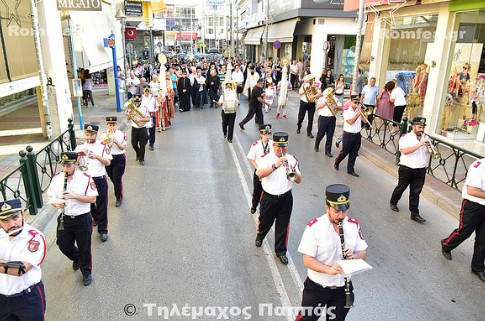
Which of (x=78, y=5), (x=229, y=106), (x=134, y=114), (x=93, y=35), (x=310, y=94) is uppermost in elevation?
(x=78, y=5)

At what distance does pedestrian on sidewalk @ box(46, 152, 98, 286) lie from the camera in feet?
15.3

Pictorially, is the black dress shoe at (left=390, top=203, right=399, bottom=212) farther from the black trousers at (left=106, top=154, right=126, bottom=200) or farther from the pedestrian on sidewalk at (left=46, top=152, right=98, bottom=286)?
the pedestrian on sidewalk at (left=46, top=152, right=98, bottom=286)

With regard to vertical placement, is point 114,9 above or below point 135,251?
above

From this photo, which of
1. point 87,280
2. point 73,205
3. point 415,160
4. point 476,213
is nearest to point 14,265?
point 73,205

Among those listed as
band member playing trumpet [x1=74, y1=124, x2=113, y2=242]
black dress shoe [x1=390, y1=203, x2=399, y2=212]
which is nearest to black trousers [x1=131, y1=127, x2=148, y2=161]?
band member playing trumpet [x1=74, y1=124, x2=113, y2=242]

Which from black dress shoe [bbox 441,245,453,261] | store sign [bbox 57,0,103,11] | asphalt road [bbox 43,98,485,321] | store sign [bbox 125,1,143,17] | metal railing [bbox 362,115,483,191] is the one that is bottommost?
asphalt road [bbox 43,98,485,321]

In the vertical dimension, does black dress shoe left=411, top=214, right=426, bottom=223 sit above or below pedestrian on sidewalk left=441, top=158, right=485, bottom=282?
below

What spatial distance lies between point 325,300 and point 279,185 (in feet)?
6.51

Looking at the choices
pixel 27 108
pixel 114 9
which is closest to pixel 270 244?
pixel 27 108

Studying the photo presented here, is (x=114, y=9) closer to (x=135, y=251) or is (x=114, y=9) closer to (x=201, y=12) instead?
(x=135, y=251)

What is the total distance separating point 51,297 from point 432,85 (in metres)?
12.0

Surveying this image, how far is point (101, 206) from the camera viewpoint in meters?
6.12

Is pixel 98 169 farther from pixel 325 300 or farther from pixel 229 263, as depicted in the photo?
pixel 325 300

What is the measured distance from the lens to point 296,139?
42.2 feet
